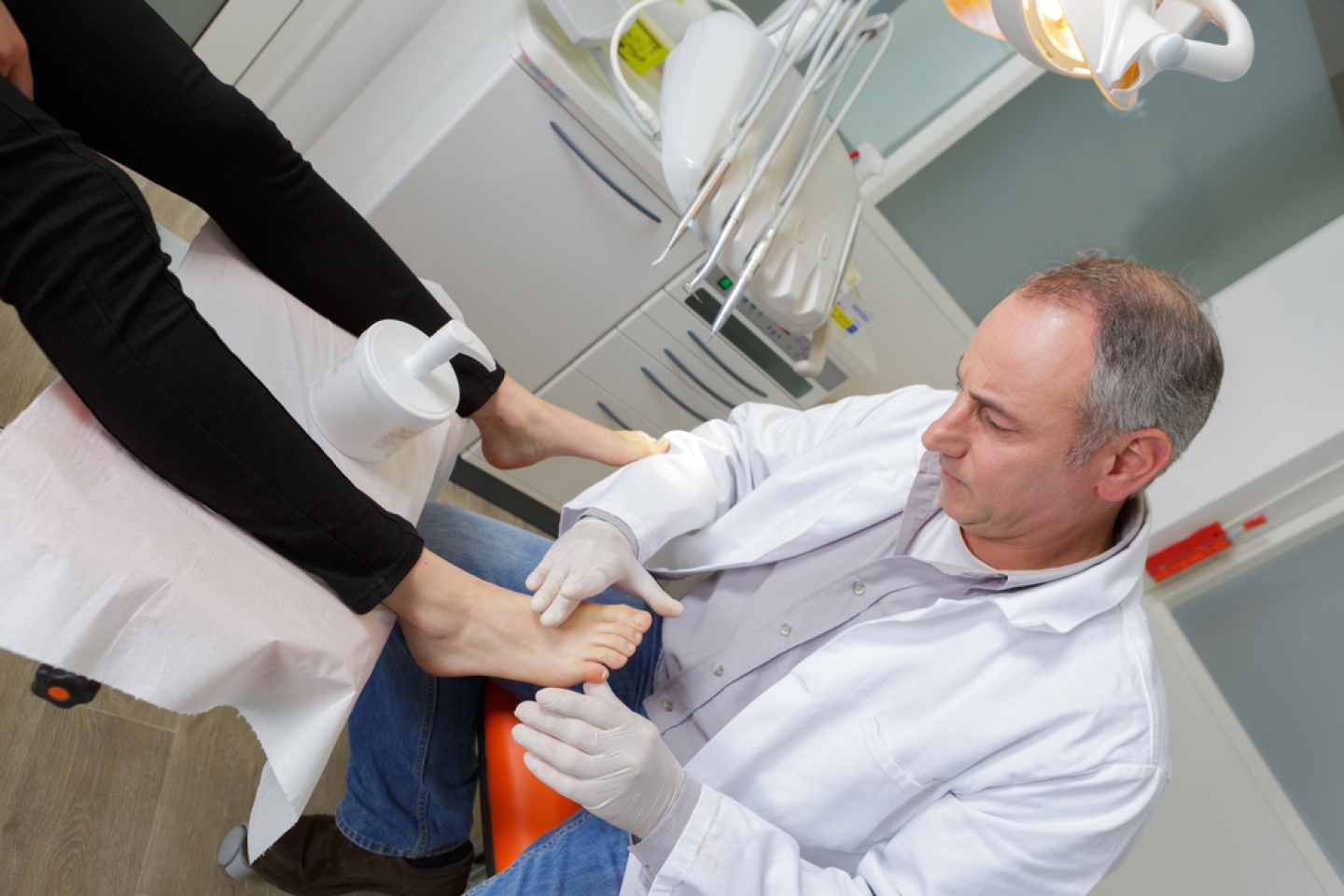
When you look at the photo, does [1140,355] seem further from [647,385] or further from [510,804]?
[647,385]

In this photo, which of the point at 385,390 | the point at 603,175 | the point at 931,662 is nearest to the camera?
the point at 385,390

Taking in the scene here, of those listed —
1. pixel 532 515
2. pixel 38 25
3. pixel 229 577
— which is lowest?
pixel 532 515

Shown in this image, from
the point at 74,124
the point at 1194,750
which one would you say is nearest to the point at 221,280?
the point at 74,124

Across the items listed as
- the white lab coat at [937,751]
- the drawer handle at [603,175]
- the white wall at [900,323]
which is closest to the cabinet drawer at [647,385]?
the drawer handle at [603,175]

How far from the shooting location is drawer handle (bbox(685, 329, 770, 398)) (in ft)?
Answer: 6.02

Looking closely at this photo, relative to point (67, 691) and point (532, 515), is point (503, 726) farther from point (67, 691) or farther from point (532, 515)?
point (532, 515)

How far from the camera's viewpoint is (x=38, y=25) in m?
0.77

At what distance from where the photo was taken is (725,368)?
6.22ft

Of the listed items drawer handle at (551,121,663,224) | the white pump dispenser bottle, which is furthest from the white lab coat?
drawer handle at (551,121,663,224)

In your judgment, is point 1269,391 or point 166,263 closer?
point 166,263

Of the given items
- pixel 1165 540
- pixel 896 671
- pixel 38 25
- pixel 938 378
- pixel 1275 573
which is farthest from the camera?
pixel 938 378

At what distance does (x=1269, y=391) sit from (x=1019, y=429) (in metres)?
1.42

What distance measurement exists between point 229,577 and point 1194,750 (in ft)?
6.52

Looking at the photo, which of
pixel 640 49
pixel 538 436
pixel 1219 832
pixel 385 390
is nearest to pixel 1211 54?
pixel 385 390
